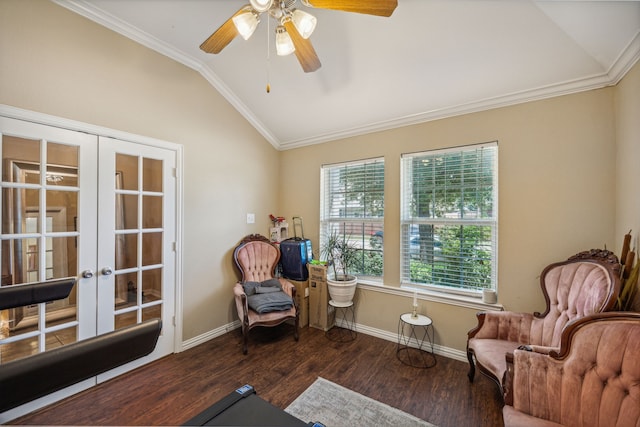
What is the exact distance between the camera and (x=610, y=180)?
6.88ft

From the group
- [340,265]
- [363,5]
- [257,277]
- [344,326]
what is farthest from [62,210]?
[344,326]

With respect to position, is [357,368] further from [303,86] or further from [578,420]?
[303,86]

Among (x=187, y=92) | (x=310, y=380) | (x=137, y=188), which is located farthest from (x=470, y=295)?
(x=187, y=92)

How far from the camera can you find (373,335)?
10.4 feet

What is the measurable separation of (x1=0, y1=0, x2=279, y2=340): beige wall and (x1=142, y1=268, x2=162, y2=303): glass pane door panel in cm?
26

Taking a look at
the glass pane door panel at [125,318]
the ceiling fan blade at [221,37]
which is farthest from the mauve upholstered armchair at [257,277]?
the ceiling fan blade at [221,37]

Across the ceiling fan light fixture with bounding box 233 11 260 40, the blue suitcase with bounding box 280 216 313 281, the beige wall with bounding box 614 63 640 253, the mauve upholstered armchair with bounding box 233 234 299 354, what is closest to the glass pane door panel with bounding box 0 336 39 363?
the mauve upholstered armchair with bounding box 233 234 299 354

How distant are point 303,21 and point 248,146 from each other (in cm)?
220

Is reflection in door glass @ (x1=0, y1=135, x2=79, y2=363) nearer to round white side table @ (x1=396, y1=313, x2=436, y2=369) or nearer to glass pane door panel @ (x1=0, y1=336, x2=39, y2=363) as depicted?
glass pane door panel @ (x1=0, y1=336, x2=39, y2=363)

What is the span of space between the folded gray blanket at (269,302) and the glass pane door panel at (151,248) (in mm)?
1037

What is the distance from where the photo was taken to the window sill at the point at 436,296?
253 centimetres

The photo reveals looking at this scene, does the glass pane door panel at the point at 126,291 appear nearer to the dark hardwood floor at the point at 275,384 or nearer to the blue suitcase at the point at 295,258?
the dark hardwood floor at the point at 275,384

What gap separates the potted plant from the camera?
10.1 ft

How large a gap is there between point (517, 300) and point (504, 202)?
0.92 m
